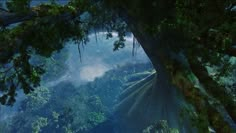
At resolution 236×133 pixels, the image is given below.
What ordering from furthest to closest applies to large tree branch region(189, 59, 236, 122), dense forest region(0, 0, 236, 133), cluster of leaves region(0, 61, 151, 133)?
cluster of leaves region(0, 61, 151, 133)
large tree branch region(189, 59, 236, 122)
dense forest region(0, 0, 236, 133)

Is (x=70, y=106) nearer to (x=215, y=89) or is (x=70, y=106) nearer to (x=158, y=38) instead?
(x=158, y=38)

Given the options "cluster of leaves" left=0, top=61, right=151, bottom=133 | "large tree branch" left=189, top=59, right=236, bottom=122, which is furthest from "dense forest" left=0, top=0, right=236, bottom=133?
"cluster of leaves" left=0, top=61, right=151, bottom=133

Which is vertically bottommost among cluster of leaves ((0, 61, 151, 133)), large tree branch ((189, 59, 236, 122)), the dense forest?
cluster of leaves ((0, 61, 151, 133))

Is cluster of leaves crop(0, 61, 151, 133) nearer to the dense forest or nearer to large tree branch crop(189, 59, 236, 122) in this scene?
the dense forest

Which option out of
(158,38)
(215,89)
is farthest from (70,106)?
(215,89)

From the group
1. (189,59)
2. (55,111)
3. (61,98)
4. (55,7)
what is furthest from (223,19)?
(61,98)

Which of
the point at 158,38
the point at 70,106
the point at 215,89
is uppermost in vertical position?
the point at 158,38

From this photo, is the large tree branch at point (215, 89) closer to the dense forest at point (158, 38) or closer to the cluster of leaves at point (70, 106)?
the dense forest at point (158, 38)

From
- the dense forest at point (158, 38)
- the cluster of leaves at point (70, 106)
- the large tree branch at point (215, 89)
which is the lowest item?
the cluster of leaves at point (70, 106)

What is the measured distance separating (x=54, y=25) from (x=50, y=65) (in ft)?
152

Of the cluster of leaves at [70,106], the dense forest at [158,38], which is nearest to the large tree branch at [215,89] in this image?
the dense forest at [158,38]

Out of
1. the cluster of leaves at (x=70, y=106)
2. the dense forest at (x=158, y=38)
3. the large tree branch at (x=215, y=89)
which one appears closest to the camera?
the dense forest at (x=158, y=38)

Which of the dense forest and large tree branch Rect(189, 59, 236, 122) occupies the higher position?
the dense forest

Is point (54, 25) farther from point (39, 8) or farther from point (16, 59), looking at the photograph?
point (16, 59)
